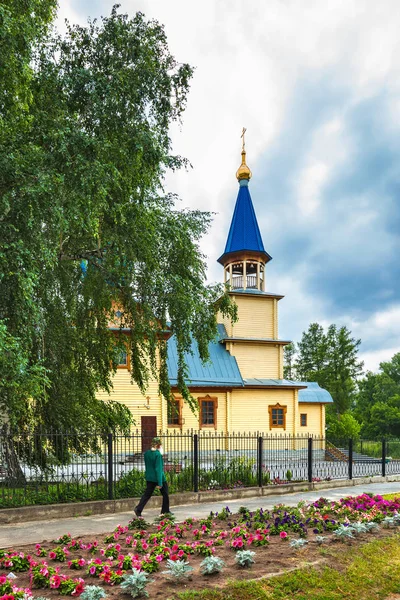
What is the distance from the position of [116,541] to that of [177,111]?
10269 millimetres

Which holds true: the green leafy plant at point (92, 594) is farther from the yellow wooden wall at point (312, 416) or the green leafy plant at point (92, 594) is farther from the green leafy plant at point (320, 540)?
the yellow wooden wall at point (312, 416)

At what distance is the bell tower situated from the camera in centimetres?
3141

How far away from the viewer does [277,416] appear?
28781 millimetres

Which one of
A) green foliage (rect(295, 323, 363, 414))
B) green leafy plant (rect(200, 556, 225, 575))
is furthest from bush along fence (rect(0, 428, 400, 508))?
green foliage (rect(295, 323, 363, 414))

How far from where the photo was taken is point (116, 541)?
675cm

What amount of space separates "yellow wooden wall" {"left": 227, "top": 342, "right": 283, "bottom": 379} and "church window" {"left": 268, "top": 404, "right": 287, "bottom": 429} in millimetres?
2172

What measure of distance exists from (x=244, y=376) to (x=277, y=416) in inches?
119

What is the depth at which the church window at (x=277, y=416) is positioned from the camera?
→ 28.6 meters

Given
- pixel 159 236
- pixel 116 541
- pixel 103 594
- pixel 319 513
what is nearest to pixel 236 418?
pixel 159 236

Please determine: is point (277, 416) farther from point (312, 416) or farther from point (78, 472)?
point (78, 472)

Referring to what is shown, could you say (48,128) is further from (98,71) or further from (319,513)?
(319,513)

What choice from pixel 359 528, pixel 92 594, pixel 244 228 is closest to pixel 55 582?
pixel 92 594

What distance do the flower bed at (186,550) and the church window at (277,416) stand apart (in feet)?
66.3

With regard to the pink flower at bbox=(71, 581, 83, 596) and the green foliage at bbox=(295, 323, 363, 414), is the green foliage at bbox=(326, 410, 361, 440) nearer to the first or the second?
the green foliage at bbox=(295, 323, 363, 414)
